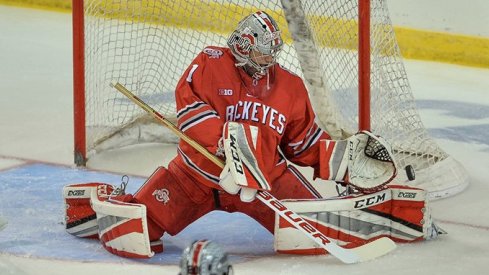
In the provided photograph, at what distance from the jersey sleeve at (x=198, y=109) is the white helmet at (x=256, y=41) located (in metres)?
0.11

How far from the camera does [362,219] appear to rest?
4.25 metres

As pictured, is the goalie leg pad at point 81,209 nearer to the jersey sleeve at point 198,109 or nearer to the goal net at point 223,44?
the jersey sleeve at point 198,109

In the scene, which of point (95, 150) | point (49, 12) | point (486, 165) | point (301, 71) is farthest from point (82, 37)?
point (49, 12)

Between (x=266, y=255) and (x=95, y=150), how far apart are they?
4.82 feet

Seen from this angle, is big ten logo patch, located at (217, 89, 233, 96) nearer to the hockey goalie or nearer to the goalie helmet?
the hockey goalie

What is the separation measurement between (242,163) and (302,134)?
32 centimetres

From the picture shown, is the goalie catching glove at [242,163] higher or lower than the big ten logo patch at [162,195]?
higher

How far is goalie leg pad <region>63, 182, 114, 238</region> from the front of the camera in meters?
4.36

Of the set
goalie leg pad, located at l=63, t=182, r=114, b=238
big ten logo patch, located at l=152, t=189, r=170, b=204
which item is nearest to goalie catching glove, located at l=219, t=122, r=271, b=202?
big ten logo patch, located at l=152, t=189, r=170, b=204

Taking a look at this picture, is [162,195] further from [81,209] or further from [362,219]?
[362,219]

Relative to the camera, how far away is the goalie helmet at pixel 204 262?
2.84 m

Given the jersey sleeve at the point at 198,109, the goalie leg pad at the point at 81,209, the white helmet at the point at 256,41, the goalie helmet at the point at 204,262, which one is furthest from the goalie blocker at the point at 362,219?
the goalie helmet at the point at 204,262

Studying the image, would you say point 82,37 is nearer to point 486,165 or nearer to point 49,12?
point 486,165

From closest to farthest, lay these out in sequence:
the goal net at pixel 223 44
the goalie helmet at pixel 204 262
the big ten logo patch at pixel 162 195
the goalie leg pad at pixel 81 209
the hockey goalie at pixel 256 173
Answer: the goalie helmet at pixel 204 262, the hockey goalie at pixel 256 173, the big ten logo patch at pixel 162 195, the goalie leg pad at pixel 81 209, the goal net at pixel 223 44
